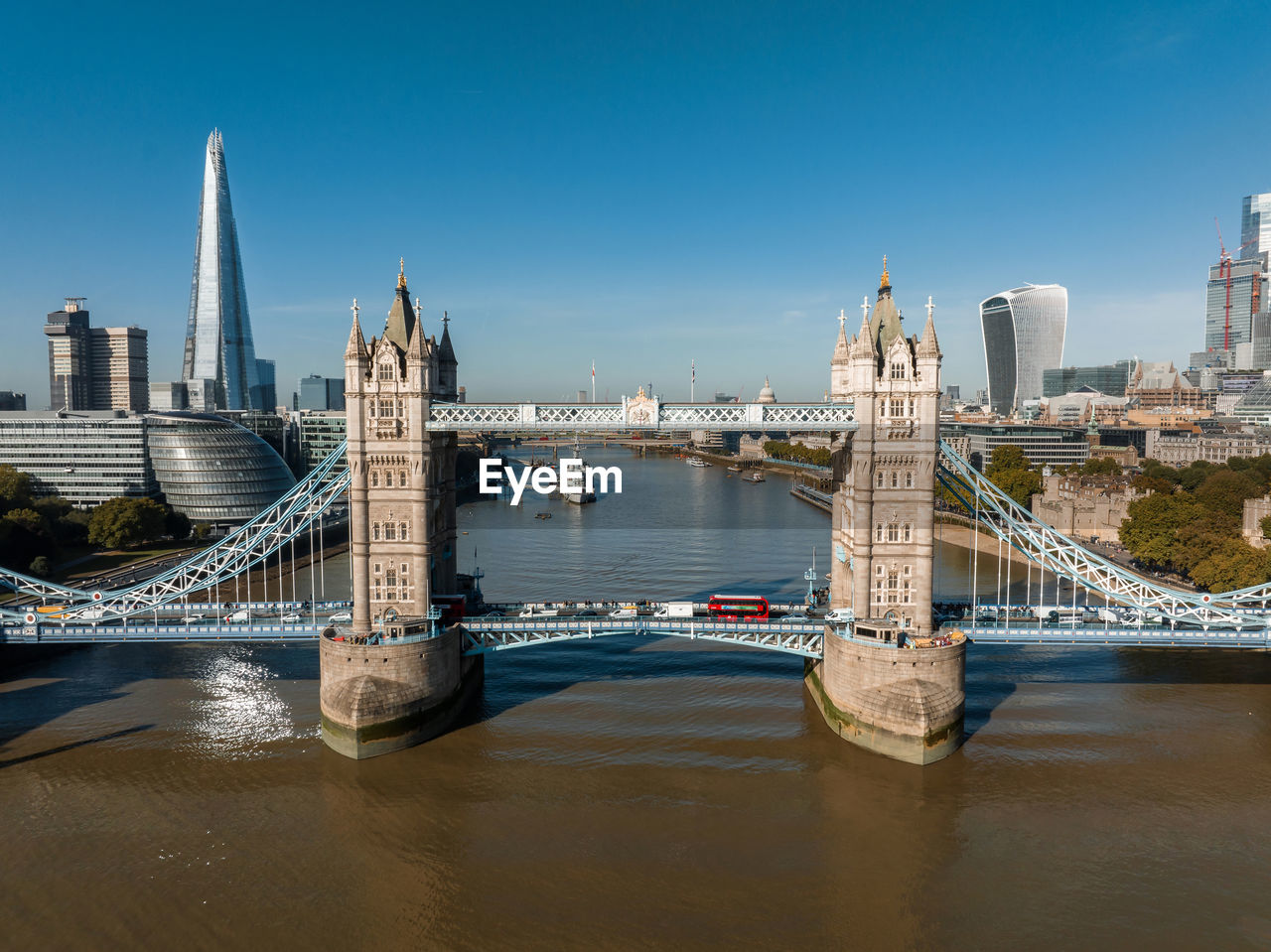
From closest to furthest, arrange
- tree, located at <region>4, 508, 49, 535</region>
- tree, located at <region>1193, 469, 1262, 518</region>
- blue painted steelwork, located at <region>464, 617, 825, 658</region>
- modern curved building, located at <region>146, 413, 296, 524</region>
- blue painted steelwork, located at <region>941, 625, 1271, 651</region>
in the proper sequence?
blue painted steelwork, located at <region>941, 625, 1271, 651</region>, blue painted steelwork, located at <region>464, 617, 825, 658</region>, tree, located at <region>4, 508, 49, 535</region>, tree, located at <region>1193, 469, 1262, 518</region>, modern curved building, located at <region>146, 413, 296, 524</region>

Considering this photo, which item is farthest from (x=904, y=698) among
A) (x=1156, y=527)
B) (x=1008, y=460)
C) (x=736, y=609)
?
(x=1008, y=460)

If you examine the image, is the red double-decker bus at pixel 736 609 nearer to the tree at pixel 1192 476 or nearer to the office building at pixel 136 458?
the office building at pixel 136 458

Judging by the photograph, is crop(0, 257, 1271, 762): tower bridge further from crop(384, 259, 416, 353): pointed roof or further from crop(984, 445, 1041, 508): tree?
crop(984, 445, 1041, 508): tree

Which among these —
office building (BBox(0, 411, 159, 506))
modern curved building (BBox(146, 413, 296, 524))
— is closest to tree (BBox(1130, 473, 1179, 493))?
modern curved building (BBox(146, 413, 296, 524))

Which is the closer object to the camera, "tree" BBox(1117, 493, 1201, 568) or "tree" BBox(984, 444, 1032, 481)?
"tree" BBox(1117, 493, 1201, 568)

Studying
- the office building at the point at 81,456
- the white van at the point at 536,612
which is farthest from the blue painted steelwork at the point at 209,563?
the office building at the point at 81,456

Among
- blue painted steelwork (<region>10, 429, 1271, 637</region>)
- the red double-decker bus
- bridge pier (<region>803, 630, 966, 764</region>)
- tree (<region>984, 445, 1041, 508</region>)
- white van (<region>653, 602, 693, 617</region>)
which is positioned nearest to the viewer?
bridge pier (<region>803, 630, 966, 764</region>)

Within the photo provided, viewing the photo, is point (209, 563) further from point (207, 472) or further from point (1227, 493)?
point (1227, 493)
